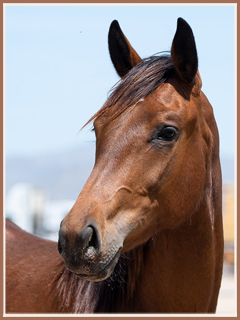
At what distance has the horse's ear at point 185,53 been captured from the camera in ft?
10.9

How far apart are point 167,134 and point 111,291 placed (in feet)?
4.62

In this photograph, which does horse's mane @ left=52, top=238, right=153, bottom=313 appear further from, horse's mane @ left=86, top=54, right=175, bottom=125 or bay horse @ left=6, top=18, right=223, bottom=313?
horse's mane @ left=86, top=54, right=175, bottom=125

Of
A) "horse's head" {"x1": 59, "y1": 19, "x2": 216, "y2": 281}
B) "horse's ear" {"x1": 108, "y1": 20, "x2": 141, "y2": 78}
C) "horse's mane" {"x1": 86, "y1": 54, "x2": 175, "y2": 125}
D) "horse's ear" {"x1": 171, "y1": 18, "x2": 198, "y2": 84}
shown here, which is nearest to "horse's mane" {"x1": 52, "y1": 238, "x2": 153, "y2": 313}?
"horse's head" {"x1": 59, "y1": 19, "x2": 216, "y2": 281}

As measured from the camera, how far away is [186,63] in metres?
3.45

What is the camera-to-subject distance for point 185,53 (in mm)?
3414

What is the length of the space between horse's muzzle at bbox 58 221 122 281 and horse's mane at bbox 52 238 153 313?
74cm

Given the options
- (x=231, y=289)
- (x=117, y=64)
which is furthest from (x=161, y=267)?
(x=231, y=289)

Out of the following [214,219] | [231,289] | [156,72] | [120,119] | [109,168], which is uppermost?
[156,72]

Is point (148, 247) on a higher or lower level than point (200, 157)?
lower

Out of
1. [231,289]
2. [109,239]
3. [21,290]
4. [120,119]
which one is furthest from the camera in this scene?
[231,289]

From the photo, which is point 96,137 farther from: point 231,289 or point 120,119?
point 231,289

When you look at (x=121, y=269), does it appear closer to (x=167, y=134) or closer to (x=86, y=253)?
(x=86, y=253)

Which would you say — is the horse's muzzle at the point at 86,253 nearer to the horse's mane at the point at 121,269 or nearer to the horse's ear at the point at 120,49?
the horse's mane at the point at 121,269

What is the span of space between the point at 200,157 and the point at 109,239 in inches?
42.7
